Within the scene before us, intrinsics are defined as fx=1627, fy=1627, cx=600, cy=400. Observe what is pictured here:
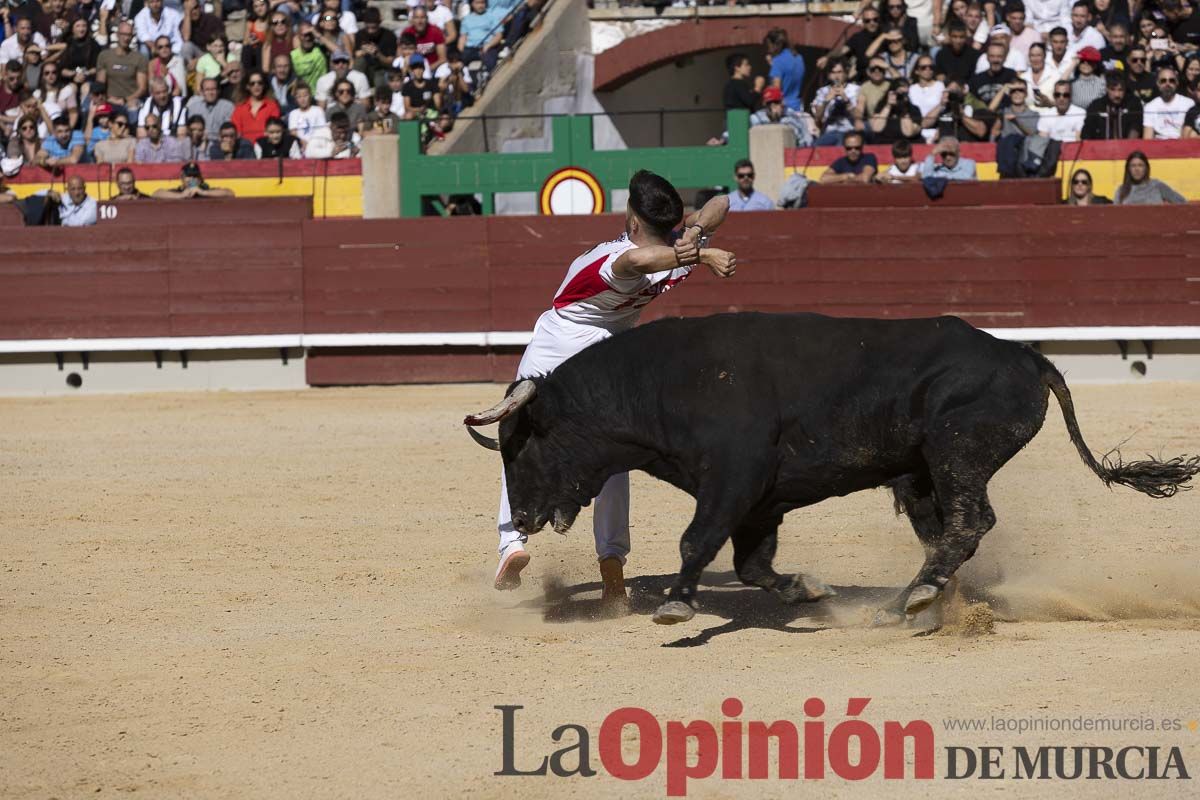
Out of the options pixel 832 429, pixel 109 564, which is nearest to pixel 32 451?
pixel 109 564

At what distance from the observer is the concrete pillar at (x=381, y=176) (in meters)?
13.0

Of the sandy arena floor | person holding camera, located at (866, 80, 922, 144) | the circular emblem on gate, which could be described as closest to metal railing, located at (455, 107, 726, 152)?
the circular emblem on gate

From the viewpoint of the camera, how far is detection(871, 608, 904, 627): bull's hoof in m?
4.72

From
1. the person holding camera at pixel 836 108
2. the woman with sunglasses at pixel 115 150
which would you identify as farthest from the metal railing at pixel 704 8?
the woman with sunglasses at pixel 115 150

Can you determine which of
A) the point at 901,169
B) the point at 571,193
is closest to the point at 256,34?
the point at 571,193

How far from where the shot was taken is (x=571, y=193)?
1276cm

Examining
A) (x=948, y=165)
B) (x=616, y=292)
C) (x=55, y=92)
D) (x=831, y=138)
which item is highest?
(x=55, y=92)

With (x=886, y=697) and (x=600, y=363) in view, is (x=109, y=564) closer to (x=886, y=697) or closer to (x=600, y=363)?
(x=600, y=363)

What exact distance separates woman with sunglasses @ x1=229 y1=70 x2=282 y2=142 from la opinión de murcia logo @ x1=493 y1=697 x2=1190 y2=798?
10.7 m

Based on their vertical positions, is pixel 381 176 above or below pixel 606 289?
above

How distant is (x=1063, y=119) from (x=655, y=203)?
25.8ft

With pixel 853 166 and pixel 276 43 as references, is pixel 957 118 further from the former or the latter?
pixel 276 43

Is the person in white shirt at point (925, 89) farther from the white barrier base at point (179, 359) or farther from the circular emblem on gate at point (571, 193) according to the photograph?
the white barrier base at point (179, 359)

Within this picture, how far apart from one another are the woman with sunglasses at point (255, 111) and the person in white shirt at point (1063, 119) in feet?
20.6
